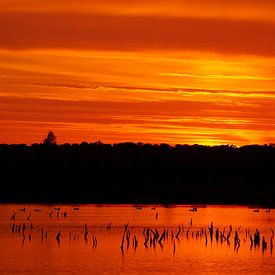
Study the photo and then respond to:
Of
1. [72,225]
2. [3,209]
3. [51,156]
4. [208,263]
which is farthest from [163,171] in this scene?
[208,263]

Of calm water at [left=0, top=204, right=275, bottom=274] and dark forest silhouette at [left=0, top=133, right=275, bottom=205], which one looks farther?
dark forest silhouette at [left=0, top=133, right=275, bottom=205]

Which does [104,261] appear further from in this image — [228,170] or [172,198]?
[228,170]

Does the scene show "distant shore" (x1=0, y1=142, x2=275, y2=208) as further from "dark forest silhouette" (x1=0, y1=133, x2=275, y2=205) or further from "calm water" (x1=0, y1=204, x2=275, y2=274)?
"calm water" (x1=0, y1=204, x2=275, y2=274)

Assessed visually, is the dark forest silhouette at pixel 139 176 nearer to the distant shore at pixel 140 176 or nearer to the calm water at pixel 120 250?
the distant shore at pixel 140 176

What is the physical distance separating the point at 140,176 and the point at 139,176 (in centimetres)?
31

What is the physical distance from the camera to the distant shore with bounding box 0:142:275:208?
162500 millimetres

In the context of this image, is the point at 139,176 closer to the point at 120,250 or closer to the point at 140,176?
the point at 140,176

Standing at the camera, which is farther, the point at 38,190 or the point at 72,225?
the point at 38,190

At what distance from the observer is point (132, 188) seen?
172 m

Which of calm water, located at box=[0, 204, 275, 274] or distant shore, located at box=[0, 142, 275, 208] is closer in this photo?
calm water, located at box=[0, 204, 275, 274]

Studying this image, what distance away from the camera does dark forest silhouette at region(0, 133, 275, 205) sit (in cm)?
16300

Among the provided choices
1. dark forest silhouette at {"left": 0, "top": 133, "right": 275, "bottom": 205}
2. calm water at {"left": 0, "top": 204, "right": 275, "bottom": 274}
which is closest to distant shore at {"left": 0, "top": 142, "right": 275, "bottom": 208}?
dark forest silhouette at {"left": 0, "top": 133, "right": 275, "bottom": 205}

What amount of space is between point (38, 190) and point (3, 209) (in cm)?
4669

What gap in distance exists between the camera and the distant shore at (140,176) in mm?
162500
